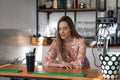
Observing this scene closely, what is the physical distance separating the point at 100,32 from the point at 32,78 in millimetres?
2764

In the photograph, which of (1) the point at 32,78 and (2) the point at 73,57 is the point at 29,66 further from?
(2) the point at 73,57

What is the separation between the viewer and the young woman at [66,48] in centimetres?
290

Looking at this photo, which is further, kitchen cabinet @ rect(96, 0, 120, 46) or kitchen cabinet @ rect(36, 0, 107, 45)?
kitchen cabinet @ rect(36, 0, 107, 45)

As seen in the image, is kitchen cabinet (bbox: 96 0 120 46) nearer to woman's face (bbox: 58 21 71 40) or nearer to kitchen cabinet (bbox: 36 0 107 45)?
kitchen cabinet (bbox: 36 0 107 45)

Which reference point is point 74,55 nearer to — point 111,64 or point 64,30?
point 64,30

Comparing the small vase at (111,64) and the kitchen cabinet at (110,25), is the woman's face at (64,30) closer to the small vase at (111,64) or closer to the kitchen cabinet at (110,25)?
the small vase at (111,64)

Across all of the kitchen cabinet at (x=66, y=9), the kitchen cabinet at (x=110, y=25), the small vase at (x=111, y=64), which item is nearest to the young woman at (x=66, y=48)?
the small vase at (x=111, y=64)

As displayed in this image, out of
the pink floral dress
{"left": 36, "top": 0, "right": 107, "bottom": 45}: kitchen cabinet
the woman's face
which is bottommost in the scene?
the pink floral dress

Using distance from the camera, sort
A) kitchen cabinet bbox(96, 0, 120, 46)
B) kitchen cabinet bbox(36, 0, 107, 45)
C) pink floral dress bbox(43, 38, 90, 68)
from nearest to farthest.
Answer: pink floral dress bbox(43, 38, 90, 68), kitchen cabinet bbox(96, 0, 120, 46), kitchen cabinet bbox(36, 0, 107, 45)

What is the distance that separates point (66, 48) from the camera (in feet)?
10.1

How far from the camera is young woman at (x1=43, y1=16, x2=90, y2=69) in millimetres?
2900

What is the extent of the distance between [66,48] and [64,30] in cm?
21

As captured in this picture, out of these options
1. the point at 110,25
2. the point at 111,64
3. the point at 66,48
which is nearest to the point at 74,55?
the point at 66,48

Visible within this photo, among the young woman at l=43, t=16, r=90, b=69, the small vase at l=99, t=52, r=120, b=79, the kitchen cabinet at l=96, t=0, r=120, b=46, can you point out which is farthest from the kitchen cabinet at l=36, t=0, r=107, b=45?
the small vase at l=99, t=52, r=120, b=79
